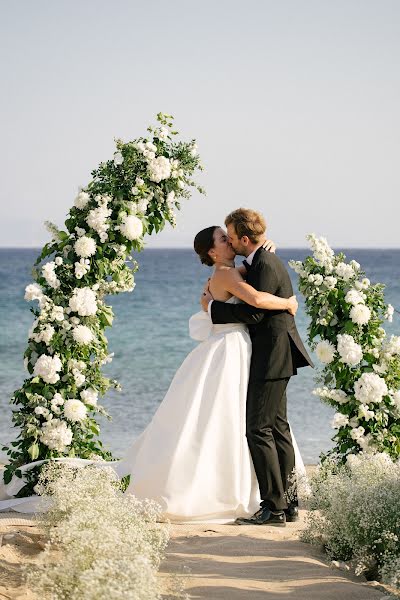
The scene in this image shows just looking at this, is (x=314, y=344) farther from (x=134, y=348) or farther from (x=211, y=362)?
(x=134, y=348)

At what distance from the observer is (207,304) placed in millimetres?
6797

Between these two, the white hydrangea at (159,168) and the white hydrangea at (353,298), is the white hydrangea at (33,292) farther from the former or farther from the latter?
the white hydrangea at (353,298)

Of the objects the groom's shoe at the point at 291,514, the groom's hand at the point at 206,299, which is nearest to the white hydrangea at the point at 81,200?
A: the groom's hand at the point at 206,299

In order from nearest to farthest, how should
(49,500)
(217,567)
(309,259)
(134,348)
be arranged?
1. (217,567)
2. (49,500)
3. (309,259)
4. (134,348)

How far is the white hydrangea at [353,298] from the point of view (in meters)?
7.28

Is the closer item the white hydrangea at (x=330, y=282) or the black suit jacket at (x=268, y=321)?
the black suit jacket at (x=268, y=321)

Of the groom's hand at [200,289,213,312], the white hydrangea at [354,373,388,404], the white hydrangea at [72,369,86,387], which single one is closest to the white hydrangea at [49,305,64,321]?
the white hydrangea at [72,369,86,387]

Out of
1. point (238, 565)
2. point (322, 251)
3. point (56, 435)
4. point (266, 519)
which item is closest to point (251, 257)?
point (322, 251)

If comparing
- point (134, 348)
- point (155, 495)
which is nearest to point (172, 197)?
point (155, 495)

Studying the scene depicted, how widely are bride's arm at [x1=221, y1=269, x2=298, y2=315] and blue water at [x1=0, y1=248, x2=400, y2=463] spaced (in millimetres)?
4466

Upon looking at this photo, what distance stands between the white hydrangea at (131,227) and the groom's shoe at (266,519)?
2.38 meters

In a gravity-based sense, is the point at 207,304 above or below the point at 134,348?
above

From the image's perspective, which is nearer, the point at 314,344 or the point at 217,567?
the point at 217,567

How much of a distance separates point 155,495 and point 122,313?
24.2 meters
